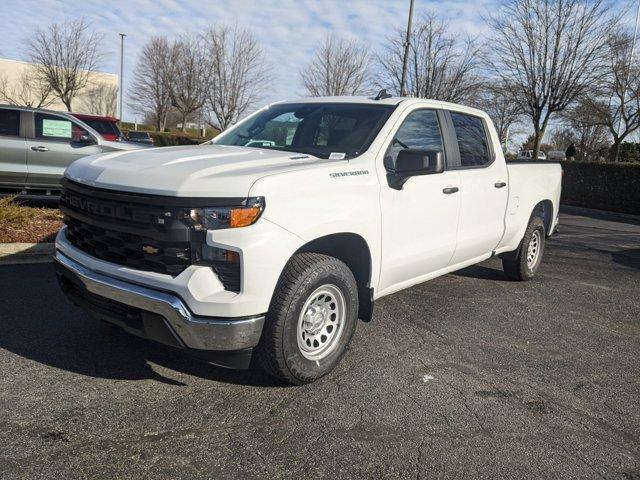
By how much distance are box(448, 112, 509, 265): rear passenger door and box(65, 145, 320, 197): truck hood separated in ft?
5.47

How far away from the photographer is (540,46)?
17.2 m

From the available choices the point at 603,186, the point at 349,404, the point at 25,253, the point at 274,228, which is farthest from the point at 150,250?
the point at 603,186

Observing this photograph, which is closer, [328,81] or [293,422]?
[293,422]

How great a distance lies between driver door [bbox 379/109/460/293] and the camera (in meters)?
3.75

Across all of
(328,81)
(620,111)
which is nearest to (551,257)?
(328,81)

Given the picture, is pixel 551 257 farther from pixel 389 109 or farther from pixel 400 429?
pixel 400 429

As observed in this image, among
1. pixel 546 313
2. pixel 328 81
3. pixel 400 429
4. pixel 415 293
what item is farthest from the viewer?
pixel 328 81

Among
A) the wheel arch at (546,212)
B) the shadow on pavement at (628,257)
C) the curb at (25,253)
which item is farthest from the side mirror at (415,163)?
the shadow on pavement at (628,257)

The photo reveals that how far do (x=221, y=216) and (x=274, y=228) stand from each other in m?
0.29

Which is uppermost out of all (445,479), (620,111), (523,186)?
(620,111)

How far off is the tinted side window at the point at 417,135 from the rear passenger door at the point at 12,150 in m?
7.45

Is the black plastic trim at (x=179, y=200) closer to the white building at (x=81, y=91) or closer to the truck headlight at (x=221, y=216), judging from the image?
the truck headlight at (x=221, y=216)

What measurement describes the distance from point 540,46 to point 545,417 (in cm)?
1692

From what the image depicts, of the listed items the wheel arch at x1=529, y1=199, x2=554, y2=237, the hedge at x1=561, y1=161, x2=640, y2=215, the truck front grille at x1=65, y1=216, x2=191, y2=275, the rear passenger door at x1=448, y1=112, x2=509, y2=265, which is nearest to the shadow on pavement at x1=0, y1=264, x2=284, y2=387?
the truck front grille at x1=65, y1=216, x2=191, y2=275
